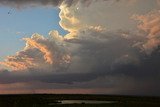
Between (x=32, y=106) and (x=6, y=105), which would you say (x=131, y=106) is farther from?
(x=6, y=105)

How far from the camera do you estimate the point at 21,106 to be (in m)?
75.2

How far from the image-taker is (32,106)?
81.2 metres

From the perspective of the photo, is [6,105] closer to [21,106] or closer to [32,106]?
[21,106]

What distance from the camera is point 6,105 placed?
73250mm

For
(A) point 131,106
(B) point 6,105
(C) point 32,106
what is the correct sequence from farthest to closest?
(A) point 131,106 → (C) point 32,106 → (B) point 6,105

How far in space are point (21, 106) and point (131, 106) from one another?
115ft

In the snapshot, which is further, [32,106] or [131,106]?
[131,106]

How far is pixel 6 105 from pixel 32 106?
30.0ft

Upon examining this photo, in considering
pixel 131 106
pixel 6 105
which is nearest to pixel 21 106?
pixel 6 105

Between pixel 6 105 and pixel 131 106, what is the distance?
1516 inches

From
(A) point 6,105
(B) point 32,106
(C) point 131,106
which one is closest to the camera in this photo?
(A) point 6,105

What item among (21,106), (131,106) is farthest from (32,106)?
(131,106)

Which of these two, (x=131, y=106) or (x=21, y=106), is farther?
(x=131, y=106)

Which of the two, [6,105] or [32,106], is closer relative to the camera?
[6,105]
